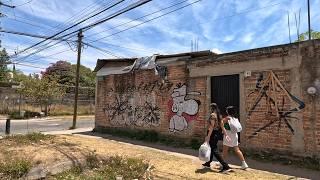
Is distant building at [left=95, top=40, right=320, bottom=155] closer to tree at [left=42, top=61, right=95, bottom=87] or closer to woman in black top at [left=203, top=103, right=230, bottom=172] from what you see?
woman in black top at [left=203, top=103, right=230, bottom=172]

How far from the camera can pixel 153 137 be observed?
49.4ft

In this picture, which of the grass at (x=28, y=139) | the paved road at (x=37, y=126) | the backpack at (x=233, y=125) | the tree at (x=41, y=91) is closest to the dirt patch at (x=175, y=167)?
the backpack at (x=233, y=125)

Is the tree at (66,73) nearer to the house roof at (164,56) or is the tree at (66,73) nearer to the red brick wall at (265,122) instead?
the house roof at (164,56)

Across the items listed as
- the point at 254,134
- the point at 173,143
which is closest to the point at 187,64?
the point at 173,143

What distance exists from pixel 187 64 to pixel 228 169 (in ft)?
18.1

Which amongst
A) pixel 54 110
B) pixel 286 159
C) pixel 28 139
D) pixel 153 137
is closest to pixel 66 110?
pixel 54 110

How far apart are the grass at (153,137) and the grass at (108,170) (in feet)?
12.6

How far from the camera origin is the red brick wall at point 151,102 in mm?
13484

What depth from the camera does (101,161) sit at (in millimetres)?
10062

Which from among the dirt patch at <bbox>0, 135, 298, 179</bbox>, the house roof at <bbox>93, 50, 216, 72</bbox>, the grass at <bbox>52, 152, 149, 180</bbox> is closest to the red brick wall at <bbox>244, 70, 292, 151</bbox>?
the dirt patch at <bbox>0, 135, 298, 179</bbox>

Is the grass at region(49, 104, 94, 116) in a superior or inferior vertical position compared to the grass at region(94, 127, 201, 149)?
superior

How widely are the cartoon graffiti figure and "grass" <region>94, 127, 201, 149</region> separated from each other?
44cm

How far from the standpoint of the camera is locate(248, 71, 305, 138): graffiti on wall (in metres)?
10.5

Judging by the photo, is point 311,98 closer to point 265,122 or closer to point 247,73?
point 265,122
